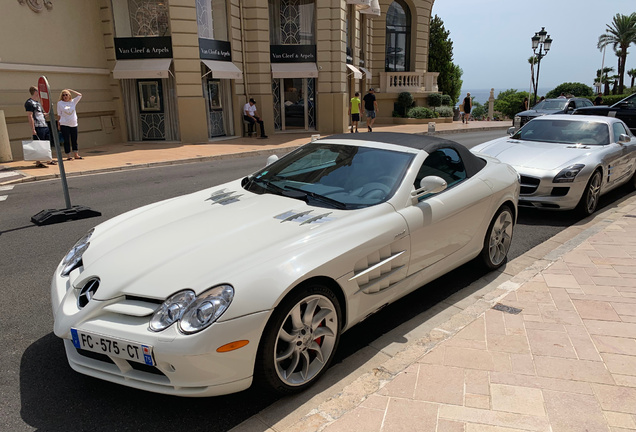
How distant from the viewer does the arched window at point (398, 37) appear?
3083 centimetres

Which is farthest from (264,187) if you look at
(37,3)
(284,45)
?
(284,45)

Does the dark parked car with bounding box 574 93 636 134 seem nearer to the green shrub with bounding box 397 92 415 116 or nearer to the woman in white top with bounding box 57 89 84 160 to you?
the woman in white top with bounding box 57 89 84 160

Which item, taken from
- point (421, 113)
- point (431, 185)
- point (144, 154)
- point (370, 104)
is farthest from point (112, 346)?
point (421, 113)

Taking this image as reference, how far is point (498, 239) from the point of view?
508cm

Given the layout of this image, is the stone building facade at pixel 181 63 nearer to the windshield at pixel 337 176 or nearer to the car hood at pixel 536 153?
the car hood at pixel 536 153

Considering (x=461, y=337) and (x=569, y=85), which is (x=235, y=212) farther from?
(x=569, y=85)

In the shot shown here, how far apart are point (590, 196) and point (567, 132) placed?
1.58m

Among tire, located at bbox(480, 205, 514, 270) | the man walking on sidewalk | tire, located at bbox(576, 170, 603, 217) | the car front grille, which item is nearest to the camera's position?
tire, located at bbox(480, 205, 514, 270)

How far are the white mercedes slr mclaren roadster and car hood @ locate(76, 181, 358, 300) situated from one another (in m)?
0.01

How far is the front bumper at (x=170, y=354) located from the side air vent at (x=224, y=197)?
1.45 meters

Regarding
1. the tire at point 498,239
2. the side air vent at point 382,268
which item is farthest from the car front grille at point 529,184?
the side air vent at point 382,268

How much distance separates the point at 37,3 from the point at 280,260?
15944 millimetres

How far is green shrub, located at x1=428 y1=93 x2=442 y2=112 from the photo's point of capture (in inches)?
1237

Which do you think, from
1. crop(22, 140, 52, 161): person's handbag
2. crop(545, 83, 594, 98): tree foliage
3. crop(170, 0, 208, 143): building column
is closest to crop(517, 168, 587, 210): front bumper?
crop(22, 140, 52, 161): person's handbag
